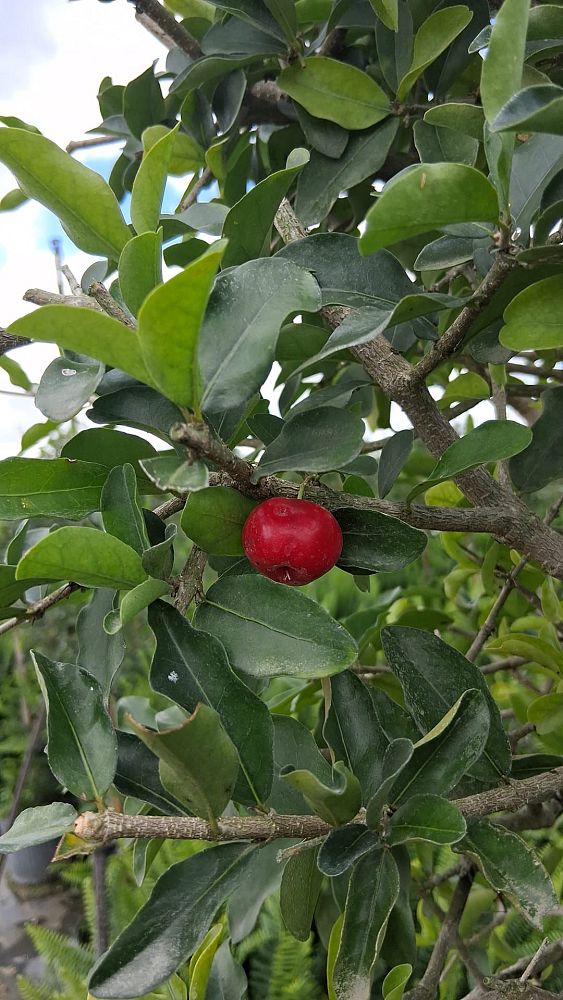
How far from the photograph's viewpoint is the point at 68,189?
52 centimetres

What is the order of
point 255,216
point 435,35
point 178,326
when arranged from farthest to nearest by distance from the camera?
point 435,35 → point 255,216 → point 178,326

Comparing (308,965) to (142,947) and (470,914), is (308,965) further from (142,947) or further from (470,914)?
(142,947)

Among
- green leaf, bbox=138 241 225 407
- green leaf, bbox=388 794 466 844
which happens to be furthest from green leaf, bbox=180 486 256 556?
green leaf, bbox=388 794 466 844

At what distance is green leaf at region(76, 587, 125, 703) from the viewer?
0.59 m

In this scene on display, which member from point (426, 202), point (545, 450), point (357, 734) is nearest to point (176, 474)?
point (426, 202)

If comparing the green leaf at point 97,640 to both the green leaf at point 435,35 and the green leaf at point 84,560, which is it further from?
the green leaf at point 435,35

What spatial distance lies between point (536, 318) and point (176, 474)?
10.2 inches

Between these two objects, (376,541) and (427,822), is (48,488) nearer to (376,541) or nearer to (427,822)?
(376,541)

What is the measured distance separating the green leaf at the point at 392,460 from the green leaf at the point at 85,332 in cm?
34

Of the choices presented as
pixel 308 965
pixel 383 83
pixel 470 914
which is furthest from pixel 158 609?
pixel 308 965

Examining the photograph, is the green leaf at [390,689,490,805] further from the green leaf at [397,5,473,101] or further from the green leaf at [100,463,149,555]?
the green leaf at [397,5,473,101]

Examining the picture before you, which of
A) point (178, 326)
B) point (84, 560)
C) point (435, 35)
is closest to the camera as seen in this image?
point (178, 326)

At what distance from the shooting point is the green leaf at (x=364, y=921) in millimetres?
521

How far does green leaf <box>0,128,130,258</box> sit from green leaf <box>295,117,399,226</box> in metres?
0.26
